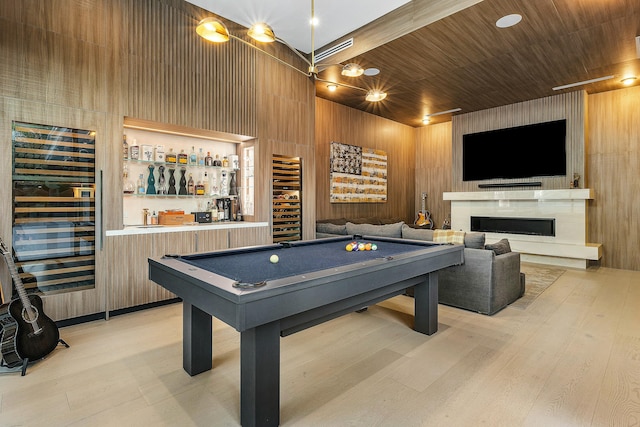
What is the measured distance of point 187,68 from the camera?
3.91 meters

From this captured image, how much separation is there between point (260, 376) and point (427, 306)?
5.98ft

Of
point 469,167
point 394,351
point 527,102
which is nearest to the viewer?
point 394,351

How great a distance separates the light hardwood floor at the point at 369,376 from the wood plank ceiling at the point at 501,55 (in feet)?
11.0

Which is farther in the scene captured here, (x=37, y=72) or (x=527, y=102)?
(x=527, y=102)

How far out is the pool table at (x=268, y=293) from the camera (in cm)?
159

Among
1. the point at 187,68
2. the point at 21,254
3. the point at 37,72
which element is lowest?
the point at 21,254

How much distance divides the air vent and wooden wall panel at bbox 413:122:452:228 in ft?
15.7

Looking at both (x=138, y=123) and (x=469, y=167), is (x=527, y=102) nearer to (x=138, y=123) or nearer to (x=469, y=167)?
(x=469, y=167)

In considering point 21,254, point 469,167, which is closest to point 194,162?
point 21,254

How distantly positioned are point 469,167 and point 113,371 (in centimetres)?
751

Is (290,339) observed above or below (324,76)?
below

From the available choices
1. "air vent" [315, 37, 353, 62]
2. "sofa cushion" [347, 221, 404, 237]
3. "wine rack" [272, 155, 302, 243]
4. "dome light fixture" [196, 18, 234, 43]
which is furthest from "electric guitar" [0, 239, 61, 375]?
"air vent" [315, 37, 353, 62]

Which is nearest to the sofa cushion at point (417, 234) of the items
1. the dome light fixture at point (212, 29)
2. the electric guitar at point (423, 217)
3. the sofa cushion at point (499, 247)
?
the sofa cushion at point (499, 247)

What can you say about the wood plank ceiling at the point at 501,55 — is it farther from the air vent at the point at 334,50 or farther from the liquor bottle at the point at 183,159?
the liquor bottle at the point at 183,159
